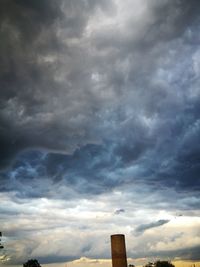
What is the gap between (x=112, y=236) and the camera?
383 centimetres

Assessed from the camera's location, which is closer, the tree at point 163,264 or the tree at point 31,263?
the tree at point 31,263

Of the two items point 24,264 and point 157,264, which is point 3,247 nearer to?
point 24,264

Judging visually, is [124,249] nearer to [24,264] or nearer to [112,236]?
[112,236]

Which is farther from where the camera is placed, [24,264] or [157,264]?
Answer: [157,264]

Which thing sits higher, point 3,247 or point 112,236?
point 3,247

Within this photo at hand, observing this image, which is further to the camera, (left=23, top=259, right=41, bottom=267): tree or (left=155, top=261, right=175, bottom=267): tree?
(left=155, top=261, right=175, bottom=267): tree

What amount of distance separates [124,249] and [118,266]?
0.72 feet

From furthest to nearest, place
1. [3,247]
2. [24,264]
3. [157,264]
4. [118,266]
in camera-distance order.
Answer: [157,264] < [24,264] < [3,247] < [118,266]

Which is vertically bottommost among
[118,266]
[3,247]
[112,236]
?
[118,266]

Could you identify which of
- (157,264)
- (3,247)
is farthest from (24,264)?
(157,264)

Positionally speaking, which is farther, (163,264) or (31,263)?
(163,264)

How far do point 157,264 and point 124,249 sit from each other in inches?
3478

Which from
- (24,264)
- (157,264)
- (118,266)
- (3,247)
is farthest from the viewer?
(157,264)

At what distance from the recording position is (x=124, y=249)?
380cm
